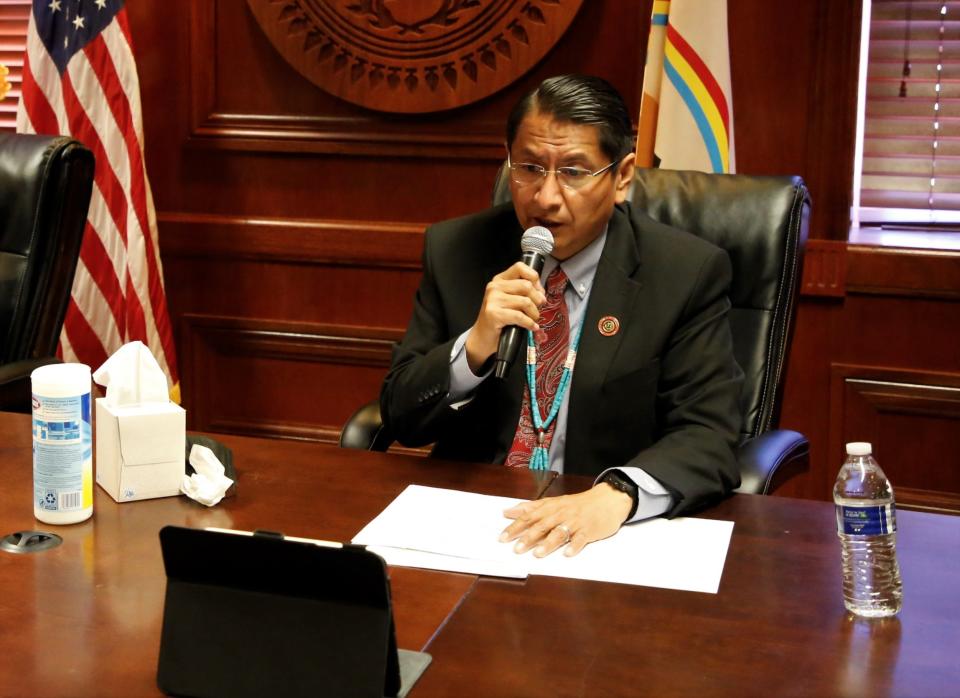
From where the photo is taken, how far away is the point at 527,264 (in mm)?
1846

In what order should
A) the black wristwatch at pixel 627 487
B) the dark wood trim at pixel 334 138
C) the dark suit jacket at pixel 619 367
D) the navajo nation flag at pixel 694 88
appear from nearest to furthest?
the black wristwatch at pixel 627 487 → the dark suit jacket at pixel 619 367 → the navajo nation flag at pixel 694 88 → the dark wood trim at pixel 334 138

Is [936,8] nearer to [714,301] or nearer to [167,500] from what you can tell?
[714,301]

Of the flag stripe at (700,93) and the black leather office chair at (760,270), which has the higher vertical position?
the flag stripe at (700,93)

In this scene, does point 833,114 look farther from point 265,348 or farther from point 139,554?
point 139,554

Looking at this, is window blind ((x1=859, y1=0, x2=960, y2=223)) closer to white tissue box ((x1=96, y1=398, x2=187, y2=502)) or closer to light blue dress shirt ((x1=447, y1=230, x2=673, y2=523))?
light blue dress shirt ((x1=447, y1=230, x2=673, y2=523))

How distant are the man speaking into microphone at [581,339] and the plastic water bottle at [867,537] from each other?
1.66 feet

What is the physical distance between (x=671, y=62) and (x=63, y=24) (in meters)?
1.76

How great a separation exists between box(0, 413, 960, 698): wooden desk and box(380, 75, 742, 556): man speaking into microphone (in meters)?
0.31

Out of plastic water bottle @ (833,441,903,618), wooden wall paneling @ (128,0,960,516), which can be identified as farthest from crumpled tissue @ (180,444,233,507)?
wooden wall paneling @ (128,0,960,516)

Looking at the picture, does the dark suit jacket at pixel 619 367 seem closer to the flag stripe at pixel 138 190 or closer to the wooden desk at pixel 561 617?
the wooden desk at pixel 561 617

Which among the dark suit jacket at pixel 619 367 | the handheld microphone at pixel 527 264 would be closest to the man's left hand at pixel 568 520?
the handheld microphone at pixel 527 264

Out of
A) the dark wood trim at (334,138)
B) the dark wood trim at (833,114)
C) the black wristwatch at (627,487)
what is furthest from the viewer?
the dark wood trim at (334,138)

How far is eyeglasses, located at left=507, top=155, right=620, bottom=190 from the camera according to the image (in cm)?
204

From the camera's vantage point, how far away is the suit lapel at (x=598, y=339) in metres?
2.04
